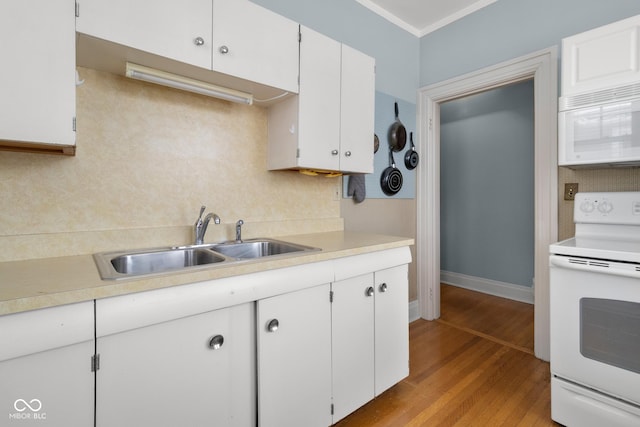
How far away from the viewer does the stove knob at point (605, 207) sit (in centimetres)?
179

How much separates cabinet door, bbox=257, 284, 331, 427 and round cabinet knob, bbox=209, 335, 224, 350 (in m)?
0.16

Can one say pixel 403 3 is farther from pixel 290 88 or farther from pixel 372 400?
pixel 372 400

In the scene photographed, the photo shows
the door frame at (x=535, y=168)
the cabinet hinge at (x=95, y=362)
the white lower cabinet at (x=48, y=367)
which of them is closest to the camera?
the white lower cabinet at (x=48, y=367)

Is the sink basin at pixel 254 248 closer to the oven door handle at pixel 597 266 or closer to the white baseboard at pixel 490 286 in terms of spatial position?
the oven door handle at pixel 597 266

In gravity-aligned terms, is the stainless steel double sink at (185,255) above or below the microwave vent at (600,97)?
below

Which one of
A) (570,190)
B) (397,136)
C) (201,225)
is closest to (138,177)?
(201,225)

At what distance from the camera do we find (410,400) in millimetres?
1817

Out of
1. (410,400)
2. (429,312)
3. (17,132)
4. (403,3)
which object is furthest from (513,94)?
(17,132)

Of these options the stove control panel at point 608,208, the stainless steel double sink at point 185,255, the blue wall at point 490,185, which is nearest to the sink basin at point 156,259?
the stainless steel double sink at point 185,255

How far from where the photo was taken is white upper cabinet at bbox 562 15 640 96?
1589 millimetres

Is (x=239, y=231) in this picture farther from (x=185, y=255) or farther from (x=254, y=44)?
(x=254, y=44)

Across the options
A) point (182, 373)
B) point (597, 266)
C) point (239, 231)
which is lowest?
point (182, 373)

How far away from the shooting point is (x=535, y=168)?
2285 mm

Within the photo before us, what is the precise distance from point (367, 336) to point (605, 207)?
1595mm
